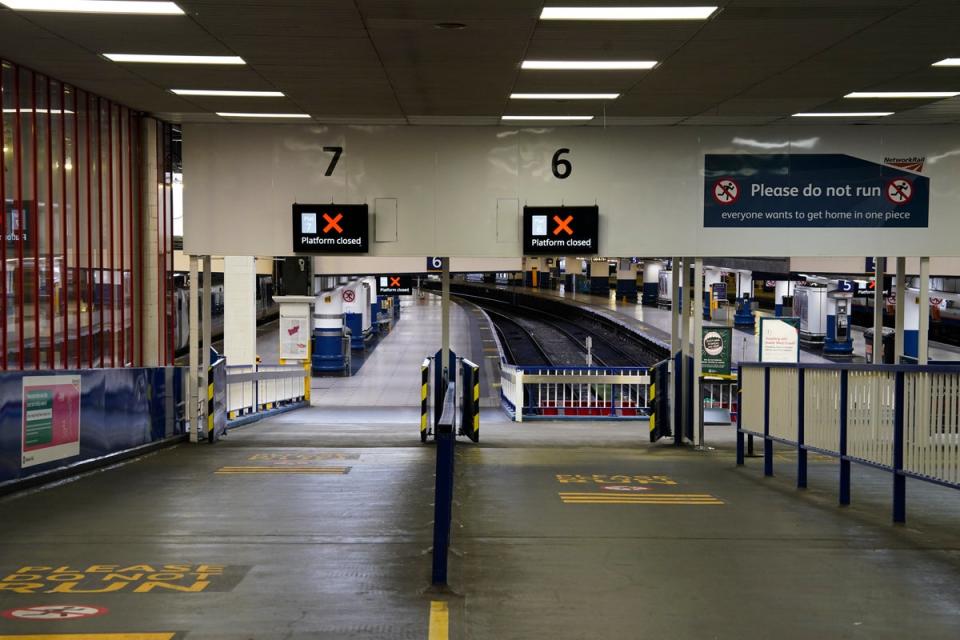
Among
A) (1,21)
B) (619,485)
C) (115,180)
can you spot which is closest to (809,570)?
(619,485)

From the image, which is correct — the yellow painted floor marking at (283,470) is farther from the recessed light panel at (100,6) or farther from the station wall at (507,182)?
the recessed light panel at (100,6)

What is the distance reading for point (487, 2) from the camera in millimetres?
6727

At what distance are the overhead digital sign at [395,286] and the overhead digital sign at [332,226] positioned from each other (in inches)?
905

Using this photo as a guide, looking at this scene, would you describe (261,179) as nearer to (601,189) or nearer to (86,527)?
(601,189)

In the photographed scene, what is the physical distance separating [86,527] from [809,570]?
15.9ft

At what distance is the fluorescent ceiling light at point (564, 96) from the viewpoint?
10.5 m

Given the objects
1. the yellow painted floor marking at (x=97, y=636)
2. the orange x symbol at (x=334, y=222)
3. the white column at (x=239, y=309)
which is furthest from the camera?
the white column at (x=239, y=309)

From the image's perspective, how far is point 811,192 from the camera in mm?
12828

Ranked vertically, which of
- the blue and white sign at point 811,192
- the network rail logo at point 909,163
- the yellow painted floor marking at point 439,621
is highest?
the network rail logo at point 909,163

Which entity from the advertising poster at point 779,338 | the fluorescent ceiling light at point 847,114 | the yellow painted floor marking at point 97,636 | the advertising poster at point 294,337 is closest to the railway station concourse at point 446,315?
the yellow painted floor marking at point 97,636

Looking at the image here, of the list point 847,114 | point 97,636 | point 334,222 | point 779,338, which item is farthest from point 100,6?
point 779,338

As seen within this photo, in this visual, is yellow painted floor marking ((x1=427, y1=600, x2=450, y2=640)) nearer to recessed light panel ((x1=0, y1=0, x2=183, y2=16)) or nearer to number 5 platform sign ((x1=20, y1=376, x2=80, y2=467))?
recessed light panel ((x1=0, y1=0, x2=183, y2=16))

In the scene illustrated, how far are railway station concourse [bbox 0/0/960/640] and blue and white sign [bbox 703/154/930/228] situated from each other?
43 millimetres

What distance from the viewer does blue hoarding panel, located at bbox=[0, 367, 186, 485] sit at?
27.7ft
